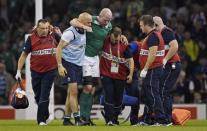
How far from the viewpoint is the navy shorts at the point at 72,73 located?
2073cm

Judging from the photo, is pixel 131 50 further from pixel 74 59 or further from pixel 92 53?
pixel 74 59

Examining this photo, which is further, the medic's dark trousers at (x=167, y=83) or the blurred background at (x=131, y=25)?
the blurred background at (x=131, y=25)

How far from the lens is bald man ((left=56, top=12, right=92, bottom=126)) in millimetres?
20672

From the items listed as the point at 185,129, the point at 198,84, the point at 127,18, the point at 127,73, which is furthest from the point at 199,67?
the point at 185,129

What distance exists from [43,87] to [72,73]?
733 mm

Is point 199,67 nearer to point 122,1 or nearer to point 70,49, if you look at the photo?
point 122,1

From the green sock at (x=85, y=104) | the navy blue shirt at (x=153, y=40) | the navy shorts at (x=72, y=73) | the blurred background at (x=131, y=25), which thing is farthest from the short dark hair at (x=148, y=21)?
the blurred background at (x=131, y=25)

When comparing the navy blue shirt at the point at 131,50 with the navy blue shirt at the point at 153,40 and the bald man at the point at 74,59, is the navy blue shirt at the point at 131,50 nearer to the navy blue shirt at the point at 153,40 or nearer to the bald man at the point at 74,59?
the bald man at the point at 74,59

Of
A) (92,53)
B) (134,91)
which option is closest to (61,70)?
(92,53)

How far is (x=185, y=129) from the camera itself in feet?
62.7

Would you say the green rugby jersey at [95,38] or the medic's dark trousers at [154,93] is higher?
the green rugby jersey at [95,38]

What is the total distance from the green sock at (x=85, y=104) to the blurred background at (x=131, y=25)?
702 cm

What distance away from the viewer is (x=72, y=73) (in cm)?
2078

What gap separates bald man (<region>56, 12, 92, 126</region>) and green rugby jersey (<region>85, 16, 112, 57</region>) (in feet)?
1.41
